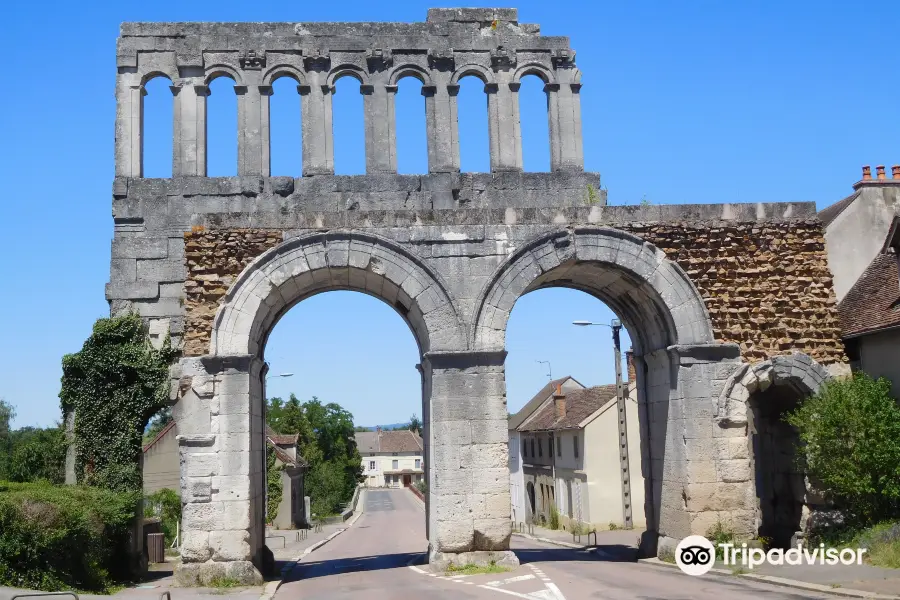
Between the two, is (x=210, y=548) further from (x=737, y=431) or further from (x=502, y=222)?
(x=737, y=431)

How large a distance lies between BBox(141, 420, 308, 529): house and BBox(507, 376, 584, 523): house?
10.4 m

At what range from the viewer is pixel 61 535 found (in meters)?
11.5

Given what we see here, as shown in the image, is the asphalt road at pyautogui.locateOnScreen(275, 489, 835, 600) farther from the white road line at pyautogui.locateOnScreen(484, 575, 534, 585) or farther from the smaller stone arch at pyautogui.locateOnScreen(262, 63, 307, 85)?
the smaller stone arch at pyautogui.locateOnScreen(262, 63, 307, 85)

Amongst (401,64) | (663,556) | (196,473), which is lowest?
(663,556)

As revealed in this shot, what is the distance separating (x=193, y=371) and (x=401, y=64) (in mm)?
8235

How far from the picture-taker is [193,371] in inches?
559

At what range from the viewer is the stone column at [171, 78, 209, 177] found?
1756 centimetres

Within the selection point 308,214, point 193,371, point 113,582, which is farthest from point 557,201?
point 113,582

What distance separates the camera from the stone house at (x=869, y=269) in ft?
47.8

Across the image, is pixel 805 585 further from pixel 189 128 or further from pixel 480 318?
pixel 189 128

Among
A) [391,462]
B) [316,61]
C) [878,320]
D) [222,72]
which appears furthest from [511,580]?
[391,462]

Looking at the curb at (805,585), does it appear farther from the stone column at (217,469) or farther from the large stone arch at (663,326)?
the stone column at (217,469)

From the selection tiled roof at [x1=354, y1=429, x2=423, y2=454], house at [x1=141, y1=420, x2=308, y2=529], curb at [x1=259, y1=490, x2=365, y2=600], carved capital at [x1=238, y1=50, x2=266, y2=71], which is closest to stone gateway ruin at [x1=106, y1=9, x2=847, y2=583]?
curb at [x1=259, y1=490, x2=365, y2=600]

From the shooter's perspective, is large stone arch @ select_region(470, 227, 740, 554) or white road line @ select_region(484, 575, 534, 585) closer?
white road line @ select_region(484, 575, 534, 585)
